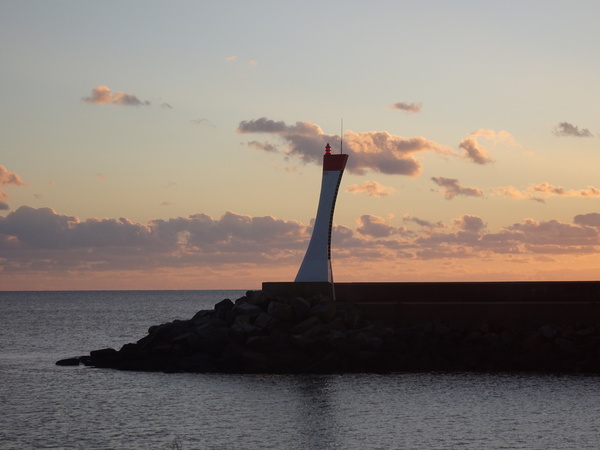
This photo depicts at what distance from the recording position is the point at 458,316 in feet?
108

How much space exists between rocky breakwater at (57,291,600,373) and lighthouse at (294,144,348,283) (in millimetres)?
1213

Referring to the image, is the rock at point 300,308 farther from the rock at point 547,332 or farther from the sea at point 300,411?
the rock at point 547,332

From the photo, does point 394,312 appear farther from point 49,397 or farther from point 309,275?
point 49,397

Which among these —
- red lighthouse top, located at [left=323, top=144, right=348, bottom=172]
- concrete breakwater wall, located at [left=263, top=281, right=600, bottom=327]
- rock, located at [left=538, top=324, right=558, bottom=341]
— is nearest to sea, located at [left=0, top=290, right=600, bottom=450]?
rock, located at [left=538, top=324, right=558, bottom=341]

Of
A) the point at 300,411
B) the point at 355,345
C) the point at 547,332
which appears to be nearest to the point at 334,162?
the point at 355,345

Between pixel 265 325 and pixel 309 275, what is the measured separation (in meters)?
3.07

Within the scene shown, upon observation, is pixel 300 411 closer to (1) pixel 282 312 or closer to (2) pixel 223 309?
(1) pixel 282 312

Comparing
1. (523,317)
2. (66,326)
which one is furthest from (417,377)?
(66,326)

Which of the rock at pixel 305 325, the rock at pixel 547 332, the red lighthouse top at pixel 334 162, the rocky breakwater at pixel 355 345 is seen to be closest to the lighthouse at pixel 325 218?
the red lighthouse top at pixel 334 162

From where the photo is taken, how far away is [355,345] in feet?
101

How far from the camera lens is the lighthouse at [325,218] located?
3309 centimetres

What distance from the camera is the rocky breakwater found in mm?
30625

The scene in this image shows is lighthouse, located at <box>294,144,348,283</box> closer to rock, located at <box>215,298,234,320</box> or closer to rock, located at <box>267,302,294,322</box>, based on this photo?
rock, located at <box>267,302,294,322</box>

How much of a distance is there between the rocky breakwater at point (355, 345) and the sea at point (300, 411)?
0.90m
